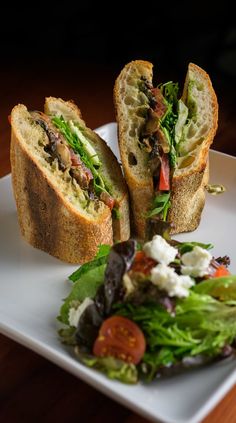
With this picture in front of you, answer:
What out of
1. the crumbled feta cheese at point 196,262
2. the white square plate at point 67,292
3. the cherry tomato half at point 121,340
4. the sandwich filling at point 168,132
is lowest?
the white square plate at point 67,292

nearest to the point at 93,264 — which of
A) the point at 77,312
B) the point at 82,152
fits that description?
the point at 77,312

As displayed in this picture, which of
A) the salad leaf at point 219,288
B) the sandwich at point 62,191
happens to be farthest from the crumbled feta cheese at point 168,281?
the sandwich at point 62,191

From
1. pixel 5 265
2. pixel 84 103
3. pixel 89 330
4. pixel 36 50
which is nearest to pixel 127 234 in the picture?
pixel 5 265

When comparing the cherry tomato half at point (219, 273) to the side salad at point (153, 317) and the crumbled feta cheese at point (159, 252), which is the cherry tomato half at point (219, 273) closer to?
the side salad at point (153, 317)

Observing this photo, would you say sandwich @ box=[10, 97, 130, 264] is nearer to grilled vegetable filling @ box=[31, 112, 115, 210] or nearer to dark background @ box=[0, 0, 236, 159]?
grilled vegetable filling @ box=[31, 112, 115, 210]

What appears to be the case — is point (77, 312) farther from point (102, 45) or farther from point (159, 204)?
point (102, 45)

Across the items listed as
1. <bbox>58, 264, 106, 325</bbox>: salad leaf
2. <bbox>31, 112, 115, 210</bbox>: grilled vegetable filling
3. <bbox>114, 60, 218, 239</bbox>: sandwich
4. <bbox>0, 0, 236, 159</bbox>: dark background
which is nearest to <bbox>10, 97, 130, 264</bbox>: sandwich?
<bbox>31, 112, 115, 210</bbox>: grilled vegetable filling
